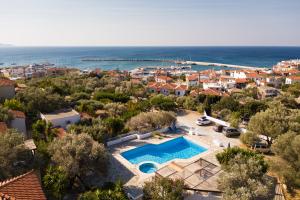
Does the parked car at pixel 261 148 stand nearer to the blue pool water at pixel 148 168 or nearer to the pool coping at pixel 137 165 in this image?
the pool coping at pixel 137 165

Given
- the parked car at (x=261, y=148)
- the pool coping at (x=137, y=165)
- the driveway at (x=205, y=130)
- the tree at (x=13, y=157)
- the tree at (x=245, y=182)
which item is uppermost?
the tree at (x=13, y=157)

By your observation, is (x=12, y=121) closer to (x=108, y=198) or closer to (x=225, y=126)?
(x=108, y=198)

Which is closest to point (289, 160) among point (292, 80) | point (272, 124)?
point (272, 124)

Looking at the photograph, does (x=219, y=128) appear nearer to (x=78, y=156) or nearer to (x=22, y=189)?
(x=78, y=156)

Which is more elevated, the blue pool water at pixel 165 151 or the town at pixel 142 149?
the town at pixel 142 149

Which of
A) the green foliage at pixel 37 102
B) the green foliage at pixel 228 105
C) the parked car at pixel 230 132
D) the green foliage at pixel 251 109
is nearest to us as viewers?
the parked car at pixel 230 132

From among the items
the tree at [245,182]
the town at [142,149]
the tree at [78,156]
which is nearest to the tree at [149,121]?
the town at [142,149]
